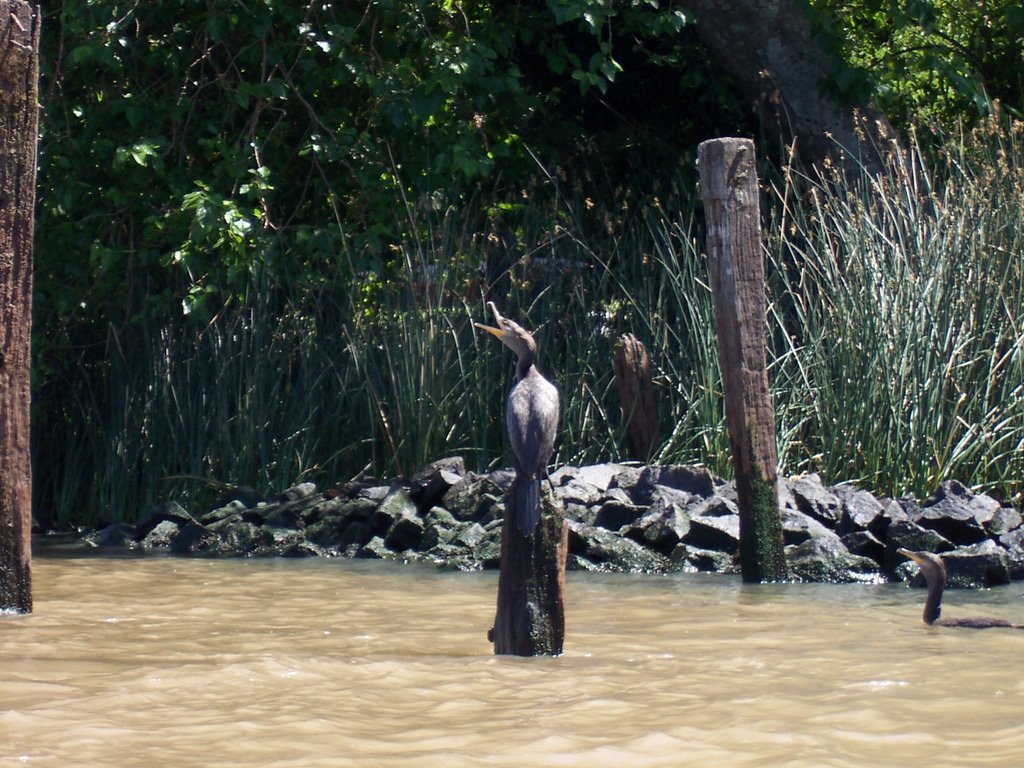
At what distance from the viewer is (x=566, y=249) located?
10148mm

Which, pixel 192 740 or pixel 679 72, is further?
pixel 679 72

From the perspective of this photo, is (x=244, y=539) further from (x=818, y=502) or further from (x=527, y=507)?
(x=527, y=507)

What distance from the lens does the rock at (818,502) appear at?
7.62 meters

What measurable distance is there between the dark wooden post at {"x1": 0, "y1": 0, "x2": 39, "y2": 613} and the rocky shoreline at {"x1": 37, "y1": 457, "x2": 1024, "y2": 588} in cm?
293

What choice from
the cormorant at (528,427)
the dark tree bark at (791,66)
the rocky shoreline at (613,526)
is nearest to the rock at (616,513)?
the rocky shoreline at (613,526)

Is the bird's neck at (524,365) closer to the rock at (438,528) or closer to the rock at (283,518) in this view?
the rock at (438,528)

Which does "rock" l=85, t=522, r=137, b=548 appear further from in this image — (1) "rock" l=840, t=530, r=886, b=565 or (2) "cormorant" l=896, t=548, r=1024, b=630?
(2) "cormorant" l=896, t=548, r=1024, b=630

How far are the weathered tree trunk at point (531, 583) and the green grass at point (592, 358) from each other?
359cm

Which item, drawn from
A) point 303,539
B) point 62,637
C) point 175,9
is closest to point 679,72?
point 175,9

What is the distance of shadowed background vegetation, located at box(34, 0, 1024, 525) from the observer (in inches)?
332

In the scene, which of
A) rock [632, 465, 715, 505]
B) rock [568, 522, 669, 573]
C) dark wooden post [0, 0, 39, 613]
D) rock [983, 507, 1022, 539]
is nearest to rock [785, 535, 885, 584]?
rock [983, 507, 1022, 539]

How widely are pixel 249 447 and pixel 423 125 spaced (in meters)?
2.55

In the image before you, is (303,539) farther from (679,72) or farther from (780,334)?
(679,72)

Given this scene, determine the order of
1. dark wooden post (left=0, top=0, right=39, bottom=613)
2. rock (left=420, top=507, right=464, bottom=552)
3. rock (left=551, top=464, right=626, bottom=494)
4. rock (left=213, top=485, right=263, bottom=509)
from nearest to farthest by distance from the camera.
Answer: dark wooden post (left=0, top=0, right=39, bottom=613) < rock (left=420, top=507, right=464, bottom=552) < rock (left=551, top=464, right=626, bottom=494) < rock (left=213, top=485, right=263, bottom=509)
